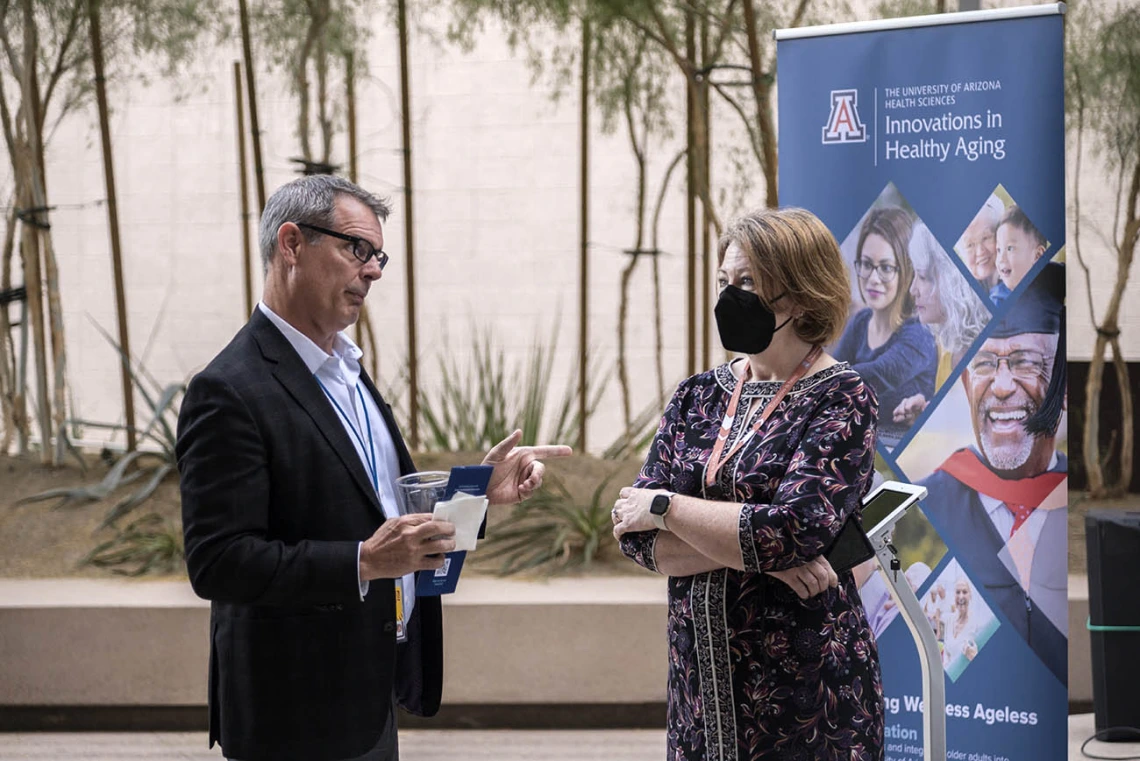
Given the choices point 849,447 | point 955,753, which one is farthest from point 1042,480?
point 849,447

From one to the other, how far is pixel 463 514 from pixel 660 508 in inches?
12.6

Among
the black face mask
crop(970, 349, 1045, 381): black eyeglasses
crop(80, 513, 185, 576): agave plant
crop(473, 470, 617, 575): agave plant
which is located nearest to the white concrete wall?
crop(473, 470, 617, 575): agave plant

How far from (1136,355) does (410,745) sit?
9.86 feet

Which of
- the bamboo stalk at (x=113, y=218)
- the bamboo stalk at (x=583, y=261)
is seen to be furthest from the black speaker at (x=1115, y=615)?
the bamboo stalk at (x=113, y=218)

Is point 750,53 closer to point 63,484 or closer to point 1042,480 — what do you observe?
A: point 1042,480

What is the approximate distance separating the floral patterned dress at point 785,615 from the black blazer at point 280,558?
0.46m

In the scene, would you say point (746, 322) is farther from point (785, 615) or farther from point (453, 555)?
point (453, 555)

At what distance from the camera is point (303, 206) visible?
161cm

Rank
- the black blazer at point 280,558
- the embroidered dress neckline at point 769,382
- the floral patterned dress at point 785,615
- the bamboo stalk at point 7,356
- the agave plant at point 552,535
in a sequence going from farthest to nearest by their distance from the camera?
the bamboo stalk at point 7,356
the agave plant at point 552,535
the embroidered dress neckline at point 769,382
the floral patterned dress at point 785,615
the black blazer at point 280,558

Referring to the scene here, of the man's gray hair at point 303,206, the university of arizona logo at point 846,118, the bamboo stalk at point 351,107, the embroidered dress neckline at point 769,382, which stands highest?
the bamboo stalk at point 351,107

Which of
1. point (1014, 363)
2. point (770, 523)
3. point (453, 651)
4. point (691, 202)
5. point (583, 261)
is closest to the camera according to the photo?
point (770, 523)

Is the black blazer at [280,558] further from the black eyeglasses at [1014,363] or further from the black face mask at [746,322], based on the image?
the black eyeglasses at [1014,363]

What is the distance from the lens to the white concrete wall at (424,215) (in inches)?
175

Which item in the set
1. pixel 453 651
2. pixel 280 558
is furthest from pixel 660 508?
pixel 453 651
